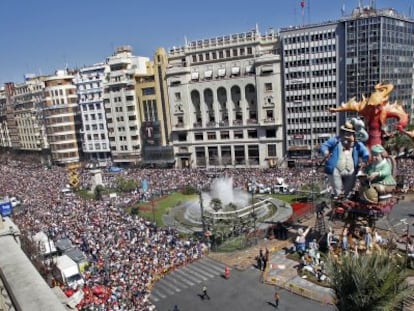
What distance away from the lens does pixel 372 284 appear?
13.0 meters

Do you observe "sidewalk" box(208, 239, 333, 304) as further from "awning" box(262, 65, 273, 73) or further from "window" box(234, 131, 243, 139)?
"awning" box(262, 65, 273, 73)

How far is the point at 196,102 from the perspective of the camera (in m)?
84.1

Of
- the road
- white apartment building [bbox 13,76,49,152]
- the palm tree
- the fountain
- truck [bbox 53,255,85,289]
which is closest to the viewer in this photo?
the palm tree

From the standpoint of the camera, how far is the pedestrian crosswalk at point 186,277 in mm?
30556

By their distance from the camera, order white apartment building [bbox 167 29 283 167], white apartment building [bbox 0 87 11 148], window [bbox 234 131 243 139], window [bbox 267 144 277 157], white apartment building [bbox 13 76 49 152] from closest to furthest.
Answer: white apartment building [bbox 167 29 283 167]
window [bbox 267 144 277 157]
window [bbox 234 131 243 139]
white apartment building [bbox 13 76 49 152]
white apartment building [bbox 0 87 11 148]

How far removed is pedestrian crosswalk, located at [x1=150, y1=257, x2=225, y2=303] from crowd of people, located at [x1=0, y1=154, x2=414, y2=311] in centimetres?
62

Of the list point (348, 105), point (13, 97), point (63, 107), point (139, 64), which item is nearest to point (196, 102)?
point (139, 64)

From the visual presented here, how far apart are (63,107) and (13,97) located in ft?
127

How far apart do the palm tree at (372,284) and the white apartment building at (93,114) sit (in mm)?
88507

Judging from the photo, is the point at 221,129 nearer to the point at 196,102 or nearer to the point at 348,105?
the point at 196,102

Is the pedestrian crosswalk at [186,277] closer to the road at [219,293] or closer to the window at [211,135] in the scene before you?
the road at [219,293]

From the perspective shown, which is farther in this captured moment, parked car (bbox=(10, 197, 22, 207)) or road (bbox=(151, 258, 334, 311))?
parked car (bbox=(10, 197, 22, 207))

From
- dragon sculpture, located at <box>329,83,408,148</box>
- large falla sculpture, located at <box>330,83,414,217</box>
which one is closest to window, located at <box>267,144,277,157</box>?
large falla sculpture, located at <box>330,83,414,217</box>

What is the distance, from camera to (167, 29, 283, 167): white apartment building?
75.5 m
